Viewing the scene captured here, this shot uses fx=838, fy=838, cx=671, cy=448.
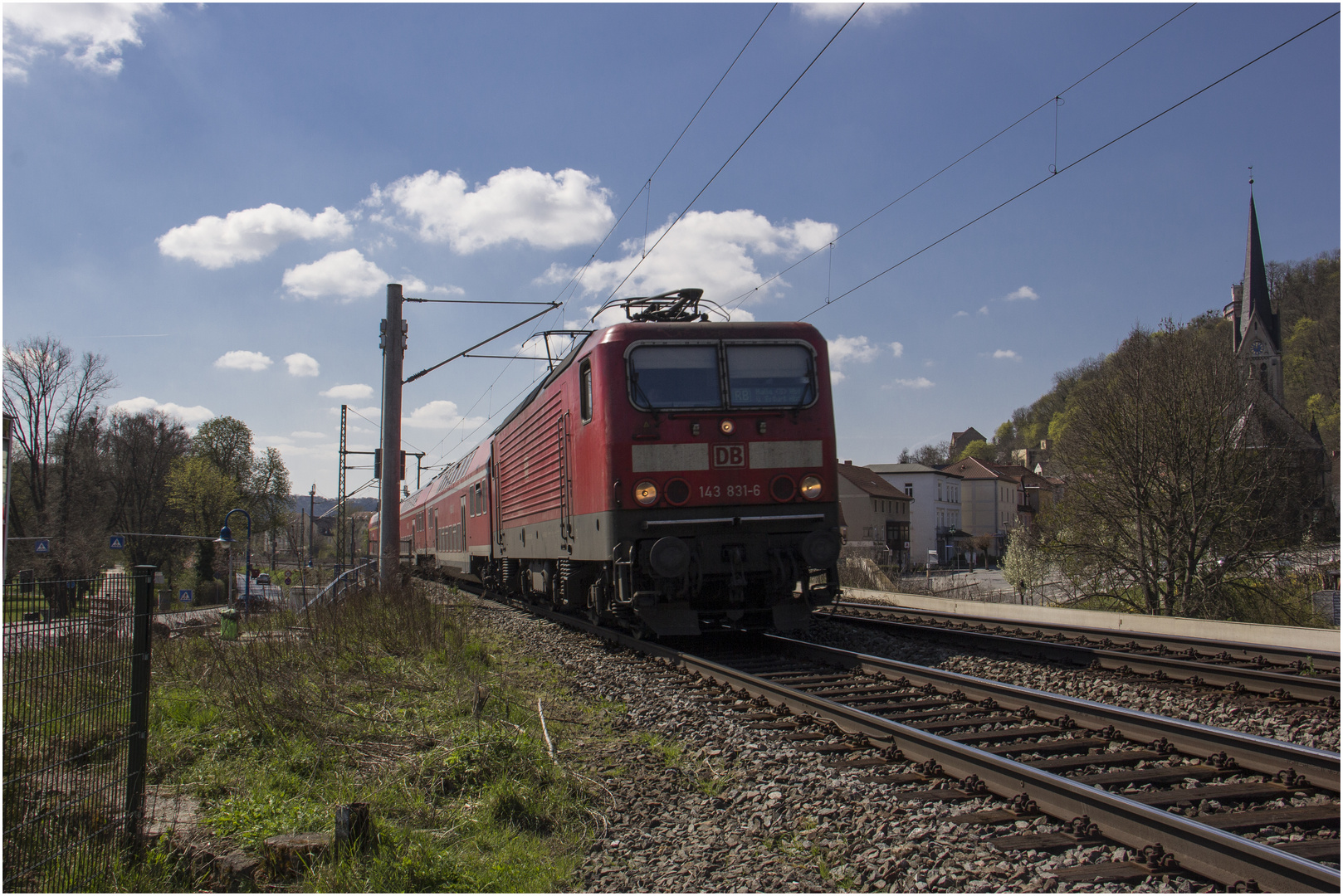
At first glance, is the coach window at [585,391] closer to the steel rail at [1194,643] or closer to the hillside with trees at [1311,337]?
the steel rail at [1194,643]

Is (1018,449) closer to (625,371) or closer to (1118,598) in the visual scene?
(1118,598)

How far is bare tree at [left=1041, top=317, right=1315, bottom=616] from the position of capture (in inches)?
861

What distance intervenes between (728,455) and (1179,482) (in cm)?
1897

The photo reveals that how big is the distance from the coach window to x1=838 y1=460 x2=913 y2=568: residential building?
55.7 m

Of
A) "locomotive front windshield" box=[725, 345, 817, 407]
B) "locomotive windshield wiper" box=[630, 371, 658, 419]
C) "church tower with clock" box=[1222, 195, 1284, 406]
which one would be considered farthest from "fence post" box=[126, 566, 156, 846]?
"church tower with clock" box=[1222, 195, 1284, 406]

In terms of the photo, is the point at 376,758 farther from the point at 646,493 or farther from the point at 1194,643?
the point at 1194,643

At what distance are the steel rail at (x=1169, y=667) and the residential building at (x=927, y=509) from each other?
238ft

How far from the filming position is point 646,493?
8.65 m

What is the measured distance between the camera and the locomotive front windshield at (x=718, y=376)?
Result: 8898 millimetres

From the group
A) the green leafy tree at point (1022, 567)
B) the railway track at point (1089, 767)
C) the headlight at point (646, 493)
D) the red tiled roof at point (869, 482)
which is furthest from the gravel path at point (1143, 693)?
the red tiled roof at point (869, 482)

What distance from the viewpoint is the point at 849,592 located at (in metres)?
19.9

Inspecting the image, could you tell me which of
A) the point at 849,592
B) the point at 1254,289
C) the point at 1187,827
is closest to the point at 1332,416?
the point at 1254,289

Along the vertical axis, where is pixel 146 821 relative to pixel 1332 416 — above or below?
below

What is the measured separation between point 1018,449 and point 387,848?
133873mm
